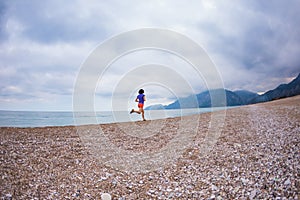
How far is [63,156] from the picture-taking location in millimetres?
8406

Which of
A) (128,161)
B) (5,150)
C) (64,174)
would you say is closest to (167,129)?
(128,161)

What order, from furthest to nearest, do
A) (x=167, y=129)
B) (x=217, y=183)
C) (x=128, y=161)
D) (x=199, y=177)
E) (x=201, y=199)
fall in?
(x=167, y=129), (x=128, y=161), (x=199, y=177), (x=217, y=183), (x=201, y=199)

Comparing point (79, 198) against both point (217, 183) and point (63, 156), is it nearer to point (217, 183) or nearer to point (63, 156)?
point (63, 156)

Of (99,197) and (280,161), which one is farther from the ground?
(280,161)

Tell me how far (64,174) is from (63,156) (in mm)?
1817

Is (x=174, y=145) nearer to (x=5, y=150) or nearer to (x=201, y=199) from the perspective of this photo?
(x=201, y=199)

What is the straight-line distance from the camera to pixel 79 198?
5.52 metres

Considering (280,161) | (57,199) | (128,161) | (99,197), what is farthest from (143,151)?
(280,161)

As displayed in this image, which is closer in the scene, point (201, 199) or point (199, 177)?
point (201, 199)

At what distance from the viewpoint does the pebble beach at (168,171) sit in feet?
18.4

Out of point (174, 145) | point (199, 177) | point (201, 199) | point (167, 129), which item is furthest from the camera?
point (167, 129)

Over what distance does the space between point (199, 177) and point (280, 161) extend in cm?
303

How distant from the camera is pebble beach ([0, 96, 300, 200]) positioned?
18.4ft

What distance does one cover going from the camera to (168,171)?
278 inches
